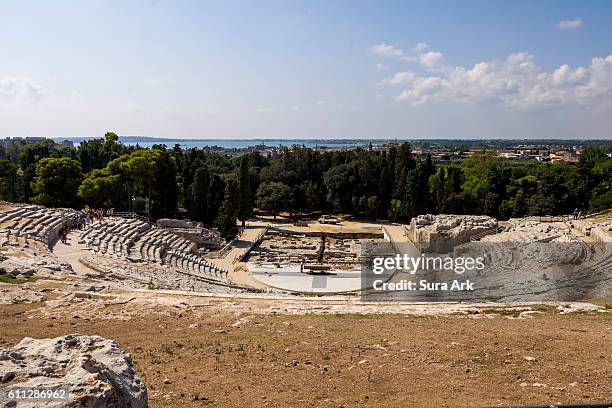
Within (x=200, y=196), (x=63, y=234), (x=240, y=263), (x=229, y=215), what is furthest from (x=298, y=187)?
(x=63, y=234)

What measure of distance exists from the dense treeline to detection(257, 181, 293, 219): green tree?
0.36 ft

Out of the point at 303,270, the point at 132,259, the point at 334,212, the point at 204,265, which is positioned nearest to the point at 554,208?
the point at 334,212

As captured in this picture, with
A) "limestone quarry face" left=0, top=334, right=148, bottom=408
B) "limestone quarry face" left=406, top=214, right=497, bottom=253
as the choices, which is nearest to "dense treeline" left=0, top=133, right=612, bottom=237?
"limestone quarry face" left=406, top=214, right=497, bottom=253

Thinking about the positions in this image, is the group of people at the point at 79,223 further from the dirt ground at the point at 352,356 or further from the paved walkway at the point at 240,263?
the dirt ground at the point at 352,356

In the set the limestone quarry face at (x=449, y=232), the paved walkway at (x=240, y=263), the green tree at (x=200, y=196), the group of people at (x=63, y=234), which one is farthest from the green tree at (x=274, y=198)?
the group of people at (x=63, y=234)

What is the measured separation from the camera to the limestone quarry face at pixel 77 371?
487cm

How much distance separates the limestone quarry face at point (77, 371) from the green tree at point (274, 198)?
1752 inches

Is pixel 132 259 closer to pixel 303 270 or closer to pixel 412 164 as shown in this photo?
pixel 303 270

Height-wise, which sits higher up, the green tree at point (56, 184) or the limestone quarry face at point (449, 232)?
the green tree at point (56, 184)

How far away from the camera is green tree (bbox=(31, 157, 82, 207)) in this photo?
40594mm

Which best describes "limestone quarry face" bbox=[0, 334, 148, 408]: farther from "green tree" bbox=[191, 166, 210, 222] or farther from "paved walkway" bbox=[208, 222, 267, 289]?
"green tree" bbox=[191, 166, 210, 222]

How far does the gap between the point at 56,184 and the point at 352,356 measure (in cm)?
3901

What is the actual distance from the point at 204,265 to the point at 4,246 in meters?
10.9

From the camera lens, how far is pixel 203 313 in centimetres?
1364
